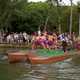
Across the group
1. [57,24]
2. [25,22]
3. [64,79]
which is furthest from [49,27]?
[64,79]

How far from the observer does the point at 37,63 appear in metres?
24.9

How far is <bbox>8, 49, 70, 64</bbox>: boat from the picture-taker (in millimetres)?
24938

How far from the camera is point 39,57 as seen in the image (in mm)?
24938

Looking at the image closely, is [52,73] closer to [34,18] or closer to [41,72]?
[41,72]

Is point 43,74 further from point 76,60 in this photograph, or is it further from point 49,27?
point 49,27

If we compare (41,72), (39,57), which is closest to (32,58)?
(39,57)

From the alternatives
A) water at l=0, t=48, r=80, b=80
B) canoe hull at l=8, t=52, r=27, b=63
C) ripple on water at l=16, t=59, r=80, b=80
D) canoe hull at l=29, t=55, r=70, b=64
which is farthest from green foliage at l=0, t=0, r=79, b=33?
ripple on water at l=16, t=59, r=80, b=80

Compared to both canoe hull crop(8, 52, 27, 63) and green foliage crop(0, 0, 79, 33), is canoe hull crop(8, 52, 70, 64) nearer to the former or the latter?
canoe hull crop(8, 52, 27, 63)

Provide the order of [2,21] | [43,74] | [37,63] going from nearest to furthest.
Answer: [43,74] → [37,63] → [2,21]

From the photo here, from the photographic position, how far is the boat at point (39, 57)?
24938 millimetres

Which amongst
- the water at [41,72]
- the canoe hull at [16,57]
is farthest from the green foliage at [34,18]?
the water at [41,72]

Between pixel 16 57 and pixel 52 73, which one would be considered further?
pixel 16 57

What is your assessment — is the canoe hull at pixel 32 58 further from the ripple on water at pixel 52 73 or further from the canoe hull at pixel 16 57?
the ripple on water at pixel 52 73

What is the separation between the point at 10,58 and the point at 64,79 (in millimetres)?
8845
